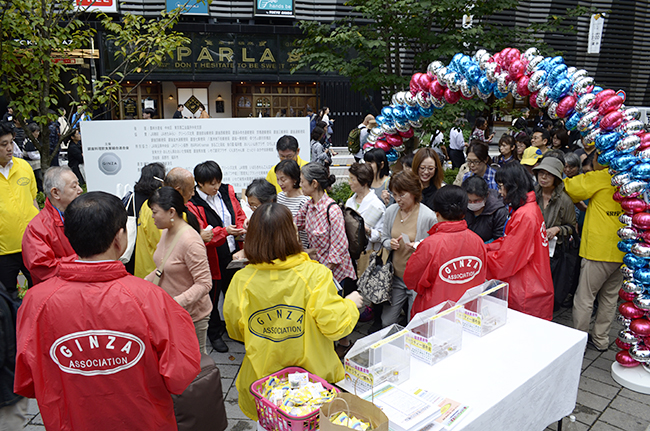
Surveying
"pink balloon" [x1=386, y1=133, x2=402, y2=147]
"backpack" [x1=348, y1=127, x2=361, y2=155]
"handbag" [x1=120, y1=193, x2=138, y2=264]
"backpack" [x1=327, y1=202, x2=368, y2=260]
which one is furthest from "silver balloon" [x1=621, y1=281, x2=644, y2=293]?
"backpack" [x1=348, y1=127, x2=361, y2=155]

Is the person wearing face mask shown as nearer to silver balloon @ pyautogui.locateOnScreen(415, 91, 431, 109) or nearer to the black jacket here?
the black jacket

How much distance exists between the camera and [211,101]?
1731cm

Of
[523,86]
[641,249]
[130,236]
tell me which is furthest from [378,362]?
[523,86]

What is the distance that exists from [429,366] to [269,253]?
1217 millimetres

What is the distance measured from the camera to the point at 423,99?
5.70m

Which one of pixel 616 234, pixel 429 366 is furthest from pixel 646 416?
pixel 429 366

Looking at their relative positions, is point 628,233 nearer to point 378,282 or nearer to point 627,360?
point 627,360

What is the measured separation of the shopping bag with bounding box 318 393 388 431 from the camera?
196 cm

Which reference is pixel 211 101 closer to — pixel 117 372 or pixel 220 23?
pixel 220 23

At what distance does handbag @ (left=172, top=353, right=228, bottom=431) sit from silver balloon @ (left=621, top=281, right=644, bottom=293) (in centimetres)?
354

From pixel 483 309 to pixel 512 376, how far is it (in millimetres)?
628

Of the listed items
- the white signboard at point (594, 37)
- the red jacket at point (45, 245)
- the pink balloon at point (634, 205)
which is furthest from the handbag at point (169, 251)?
the white signboard at point (594, 37)

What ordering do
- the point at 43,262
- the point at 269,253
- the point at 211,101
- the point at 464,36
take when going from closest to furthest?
the point at 269,253
the point at 43,262
the point at 464,36
the point at 211,101

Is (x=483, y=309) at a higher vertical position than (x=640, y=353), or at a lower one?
higher
